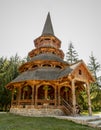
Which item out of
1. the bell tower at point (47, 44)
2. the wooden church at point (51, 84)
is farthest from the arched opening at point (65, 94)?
the bell tower at point (47, 44)

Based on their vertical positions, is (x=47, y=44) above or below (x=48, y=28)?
below

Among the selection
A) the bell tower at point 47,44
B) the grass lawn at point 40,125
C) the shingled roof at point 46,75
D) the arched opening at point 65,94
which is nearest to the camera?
the grass lawn at point 40,125

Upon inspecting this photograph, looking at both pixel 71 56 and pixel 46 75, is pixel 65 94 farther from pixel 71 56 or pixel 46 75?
pixel 71 56

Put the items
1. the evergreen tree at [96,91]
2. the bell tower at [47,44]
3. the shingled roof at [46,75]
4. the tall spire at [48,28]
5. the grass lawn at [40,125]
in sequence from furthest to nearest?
the evergreen tree at [96,91] → the tall spire at [48,28] → the bell tower at [47,44] → the shingled roof at [46,75] → the grass lawn at [40,125]

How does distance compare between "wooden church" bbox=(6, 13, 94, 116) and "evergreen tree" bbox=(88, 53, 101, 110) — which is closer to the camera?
"wooden church" bbox=(6, 13, 94, 116)

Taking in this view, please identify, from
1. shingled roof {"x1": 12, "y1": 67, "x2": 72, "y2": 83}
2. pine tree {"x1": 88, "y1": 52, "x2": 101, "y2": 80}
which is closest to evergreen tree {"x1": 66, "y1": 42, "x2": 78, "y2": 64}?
pine tree {"x1": 88, "y1": 52, "x2": 101, "y2": 80}

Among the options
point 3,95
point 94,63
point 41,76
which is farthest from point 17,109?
point 94,63

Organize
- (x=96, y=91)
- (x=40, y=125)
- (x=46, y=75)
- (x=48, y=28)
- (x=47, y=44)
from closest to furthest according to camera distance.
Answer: (x=40, y=125) → (x=46, y=75) → (x=47, y=44) → (x=48, y=28) → (x=96, y=91)

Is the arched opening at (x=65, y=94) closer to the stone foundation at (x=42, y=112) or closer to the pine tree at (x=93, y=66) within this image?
the stone foundation at (x=42, y=112)

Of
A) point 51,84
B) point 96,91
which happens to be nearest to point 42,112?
point 51,84

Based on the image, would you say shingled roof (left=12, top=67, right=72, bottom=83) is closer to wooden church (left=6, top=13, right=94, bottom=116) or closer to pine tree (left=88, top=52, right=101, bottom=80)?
wooden church (left=6, top=13, right=94, bottom=116)

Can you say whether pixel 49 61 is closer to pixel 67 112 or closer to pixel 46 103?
pixel 46 103

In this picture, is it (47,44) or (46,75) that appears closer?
(46,75)

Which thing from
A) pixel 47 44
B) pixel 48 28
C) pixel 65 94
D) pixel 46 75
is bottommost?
pixel 65 94
